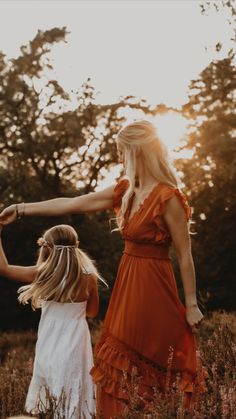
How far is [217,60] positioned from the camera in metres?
21.4

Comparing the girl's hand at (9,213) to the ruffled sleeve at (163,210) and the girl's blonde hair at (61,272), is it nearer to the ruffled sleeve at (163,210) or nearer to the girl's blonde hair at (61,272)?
the girl's blonde hair at (61,272)

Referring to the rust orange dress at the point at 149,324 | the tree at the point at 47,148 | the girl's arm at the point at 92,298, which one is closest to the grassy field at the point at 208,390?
the rust orange dress at the point at 149,324

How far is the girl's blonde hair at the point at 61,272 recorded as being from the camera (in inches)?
201

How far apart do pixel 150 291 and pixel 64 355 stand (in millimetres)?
1419

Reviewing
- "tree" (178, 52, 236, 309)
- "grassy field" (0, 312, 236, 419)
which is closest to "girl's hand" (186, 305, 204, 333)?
"grassy field" (0, 312, 236, 419)

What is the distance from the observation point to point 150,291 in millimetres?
3945

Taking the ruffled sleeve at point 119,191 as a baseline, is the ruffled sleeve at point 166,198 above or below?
below

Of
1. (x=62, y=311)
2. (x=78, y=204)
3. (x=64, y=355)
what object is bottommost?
(x=64, y=355)

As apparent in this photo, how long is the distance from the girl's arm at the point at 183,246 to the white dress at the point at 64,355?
1.47 meters

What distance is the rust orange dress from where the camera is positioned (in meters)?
3.91

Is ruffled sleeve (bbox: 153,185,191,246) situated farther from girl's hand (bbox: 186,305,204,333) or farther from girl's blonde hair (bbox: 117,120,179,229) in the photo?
girl's hand (bbox: 186,305,204,333)

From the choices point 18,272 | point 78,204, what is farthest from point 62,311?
point 78,204

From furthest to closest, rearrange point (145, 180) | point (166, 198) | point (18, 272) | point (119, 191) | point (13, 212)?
1. point (18, 272)
2. point (13, 212)
3. point (119, 191)
4. point (145, 180)
5. point (166, 198)

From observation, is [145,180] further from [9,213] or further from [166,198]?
[9,213]
